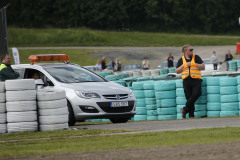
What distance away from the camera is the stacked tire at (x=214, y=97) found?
15055 millimetres

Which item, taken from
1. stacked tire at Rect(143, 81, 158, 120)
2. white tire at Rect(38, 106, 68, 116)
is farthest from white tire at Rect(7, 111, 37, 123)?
stacked tire at Rect(143, 81, 158, 120)

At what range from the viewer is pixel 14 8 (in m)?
94.9

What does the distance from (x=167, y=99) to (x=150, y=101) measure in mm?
718

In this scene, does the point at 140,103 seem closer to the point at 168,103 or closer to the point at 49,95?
the point at 168,103

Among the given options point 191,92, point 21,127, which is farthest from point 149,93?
point 21,127

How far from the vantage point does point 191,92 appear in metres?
15.1

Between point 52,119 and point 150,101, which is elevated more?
point 52,119

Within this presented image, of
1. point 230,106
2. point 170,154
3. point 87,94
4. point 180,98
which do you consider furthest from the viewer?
point 180,98

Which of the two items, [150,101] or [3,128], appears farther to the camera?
[150,101]

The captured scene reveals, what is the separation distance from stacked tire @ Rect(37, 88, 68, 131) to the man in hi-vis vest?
409 centimetres

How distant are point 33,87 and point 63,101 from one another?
0.66m

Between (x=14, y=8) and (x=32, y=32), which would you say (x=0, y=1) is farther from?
(x=32, y=32)

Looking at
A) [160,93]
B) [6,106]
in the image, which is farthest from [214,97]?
[6,106]

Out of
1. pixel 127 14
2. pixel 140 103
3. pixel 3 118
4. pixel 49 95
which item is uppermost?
pixel 127 14
